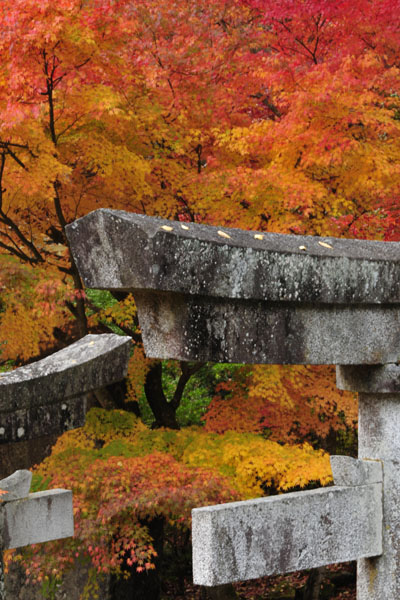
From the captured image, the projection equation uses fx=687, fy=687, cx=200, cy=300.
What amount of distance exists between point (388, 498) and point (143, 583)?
28.8 ft

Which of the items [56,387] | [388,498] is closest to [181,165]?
[56,387]

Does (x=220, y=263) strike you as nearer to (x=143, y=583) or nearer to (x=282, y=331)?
(x=282, y=331)

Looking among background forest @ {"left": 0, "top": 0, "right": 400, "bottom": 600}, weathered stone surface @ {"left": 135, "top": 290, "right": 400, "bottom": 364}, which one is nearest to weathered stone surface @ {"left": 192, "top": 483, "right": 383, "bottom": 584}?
weathered stone surface @ {"left": 135, "top": 290, "right": 400, "bottom": 364}

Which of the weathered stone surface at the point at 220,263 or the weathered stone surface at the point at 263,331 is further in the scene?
the weathered stone surface at the point at 263,331

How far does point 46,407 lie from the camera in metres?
6.41

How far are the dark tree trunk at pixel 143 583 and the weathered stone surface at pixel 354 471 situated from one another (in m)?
7.74

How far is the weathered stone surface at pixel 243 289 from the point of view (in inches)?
137

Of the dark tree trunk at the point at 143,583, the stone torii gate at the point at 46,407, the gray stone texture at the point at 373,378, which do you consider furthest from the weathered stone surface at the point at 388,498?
the dark tree trunk at the point at 143,583

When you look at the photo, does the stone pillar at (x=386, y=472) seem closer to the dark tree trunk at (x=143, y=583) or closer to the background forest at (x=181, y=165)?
the background forest at (x=181, y=165)

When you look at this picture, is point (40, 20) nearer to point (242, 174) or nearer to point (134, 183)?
point (134, 183)

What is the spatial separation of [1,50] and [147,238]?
21.9 feet

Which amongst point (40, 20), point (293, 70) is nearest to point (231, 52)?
point (293, 70)

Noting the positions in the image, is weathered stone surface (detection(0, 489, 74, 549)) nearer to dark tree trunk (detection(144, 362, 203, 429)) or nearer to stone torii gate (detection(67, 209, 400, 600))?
stone torii gate (detection(67, 209, 400, 600))

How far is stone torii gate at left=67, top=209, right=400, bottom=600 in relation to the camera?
3.53 meters
